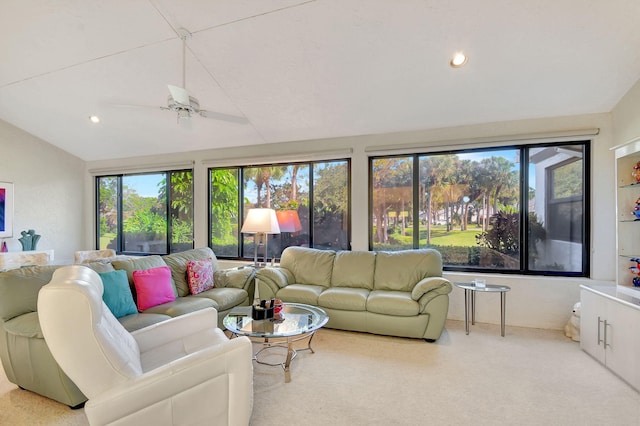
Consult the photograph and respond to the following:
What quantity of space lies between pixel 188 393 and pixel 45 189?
20.0ft

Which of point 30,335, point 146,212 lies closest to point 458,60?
point 30,335

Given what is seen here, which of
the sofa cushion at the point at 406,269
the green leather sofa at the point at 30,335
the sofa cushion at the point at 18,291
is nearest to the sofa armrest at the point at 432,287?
the sofa cushion at the point at 406,269

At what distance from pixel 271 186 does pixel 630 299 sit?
4.44 m

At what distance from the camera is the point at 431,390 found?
2.34 metres

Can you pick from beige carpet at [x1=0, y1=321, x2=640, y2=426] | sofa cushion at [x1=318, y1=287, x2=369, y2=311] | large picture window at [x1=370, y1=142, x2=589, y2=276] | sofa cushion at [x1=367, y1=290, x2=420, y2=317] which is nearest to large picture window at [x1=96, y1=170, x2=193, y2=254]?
sofa cushion at [x1=318, y1=287, x2=369, y2=311]

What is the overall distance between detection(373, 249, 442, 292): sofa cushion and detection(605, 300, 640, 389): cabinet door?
1551mm

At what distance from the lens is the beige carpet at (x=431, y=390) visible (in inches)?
79.7

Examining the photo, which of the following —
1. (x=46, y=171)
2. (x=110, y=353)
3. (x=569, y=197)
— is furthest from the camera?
(x=46, y=171)

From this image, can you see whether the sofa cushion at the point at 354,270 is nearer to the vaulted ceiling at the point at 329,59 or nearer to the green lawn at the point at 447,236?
the green lawn at the point at 447,236

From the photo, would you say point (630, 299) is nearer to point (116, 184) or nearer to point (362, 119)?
point (362, 119)

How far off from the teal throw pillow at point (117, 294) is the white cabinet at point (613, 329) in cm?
412

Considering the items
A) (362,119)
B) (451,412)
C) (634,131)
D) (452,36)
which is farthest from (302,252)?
(634,131)

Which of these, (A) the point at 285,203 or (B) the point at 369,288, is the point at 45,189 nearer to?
(A) the point at 285,203

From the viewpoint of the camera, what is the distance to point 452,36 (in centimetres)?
280
